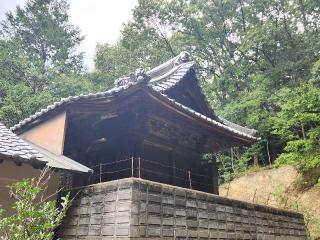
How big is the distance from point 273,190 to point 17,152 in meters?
18.5

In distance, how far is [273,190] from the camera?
2183 centimetres

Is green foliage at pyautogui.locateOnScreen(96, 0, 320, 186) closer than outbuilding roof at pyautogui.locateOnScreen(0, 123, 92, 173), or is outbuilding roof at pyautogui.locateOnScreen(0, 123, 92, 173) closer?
outbuilding roof at pyautogui.locateOnScreen(0, 123, 92, 173)

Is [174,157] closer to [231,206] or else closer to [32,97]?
[231,206]

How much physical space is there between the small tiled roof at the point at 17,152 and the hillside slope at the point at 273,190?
1308 cm

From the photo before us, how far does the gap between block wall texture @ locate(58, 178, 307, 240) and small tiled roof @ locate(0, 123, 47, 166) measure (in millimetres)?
1335

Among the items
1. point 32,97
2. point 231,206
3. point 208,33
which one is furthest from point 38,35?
point 231,206

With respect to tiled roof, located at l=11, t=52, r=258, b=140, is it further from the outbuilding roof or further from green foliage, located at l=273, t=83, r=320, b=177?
green foliage, located at l=273, t=83, r=320, b=177

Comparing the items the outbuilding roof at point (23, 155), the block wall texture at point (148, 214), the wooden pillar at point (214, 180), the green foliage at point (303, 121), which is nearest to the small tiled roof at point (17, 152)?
the outbuilding roof at point (23, 155)

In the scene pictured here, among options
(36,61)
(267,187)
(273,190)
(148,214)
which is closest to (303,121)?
(273,190)

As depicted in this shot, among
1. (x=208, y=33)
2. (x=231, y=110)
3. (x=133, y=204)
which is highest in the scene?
(x=208, y=33)

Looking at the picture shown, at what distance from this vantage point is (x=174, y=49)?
118 ft

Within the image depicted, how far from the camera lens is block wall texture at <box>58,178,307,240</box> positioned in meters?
6.74

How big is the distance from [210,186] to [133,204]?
6.90 m

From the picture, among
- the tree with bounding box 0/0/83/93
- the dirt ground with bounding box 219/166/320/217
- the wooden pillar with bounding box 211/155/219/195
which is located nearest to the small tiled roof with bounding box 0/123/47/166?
the wooden pillar with bounding box 211/155/219/195
